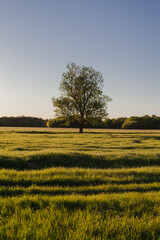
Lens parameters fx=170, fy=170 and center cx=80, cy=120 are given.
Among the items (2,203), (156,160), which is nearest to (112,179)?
(2,203)

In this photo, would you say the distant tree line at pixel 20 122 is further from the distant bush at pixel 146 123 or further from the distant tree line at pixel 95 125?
the distant bush at pixel 146 123

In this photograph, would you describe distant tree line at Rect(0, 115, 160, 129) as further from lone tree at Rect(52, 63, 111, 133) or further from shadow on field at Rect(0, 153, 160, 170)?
shadow on field at Rect(0, 153, 160, 170)

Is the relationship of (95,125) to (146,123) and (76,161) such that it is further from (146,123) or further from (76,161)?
(76,161)

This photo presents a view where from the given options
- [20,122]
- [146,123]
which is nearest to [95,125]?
[146,123]

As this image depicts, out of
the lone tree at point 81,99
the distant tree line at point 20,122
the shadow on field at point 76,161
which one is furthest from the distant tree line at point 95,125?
the shadow on field at point 76,161

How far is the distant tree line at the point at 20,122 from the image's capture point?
89.6 metres

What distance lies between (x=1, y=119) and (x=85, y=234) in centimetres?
9583

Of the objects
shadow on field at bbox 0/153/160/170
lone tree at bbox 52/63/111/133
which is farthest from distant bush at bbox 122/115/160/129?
shadow on field at bbox 0/153/160/170

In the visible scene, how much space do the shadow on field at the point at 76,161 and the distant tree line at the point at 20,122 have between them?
268ft

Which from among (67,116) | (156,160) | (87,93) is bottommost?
(156,160)

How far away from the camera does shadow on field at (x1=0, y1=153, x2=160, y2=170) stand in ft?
38.6

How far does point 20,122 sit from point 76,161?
83479 mm

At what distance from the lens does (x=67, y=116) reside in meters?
48.8

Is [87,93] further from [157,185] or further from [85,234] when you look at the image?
[85,234]
